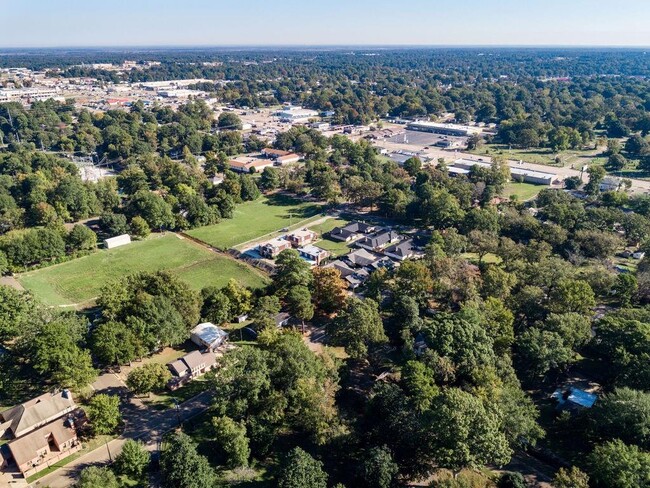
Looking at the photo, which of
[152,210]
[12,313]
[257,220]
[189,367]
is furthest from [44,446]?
[257,220]

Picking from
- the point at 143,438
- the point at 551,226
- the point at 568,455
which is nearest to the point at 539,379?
the point at 568,455

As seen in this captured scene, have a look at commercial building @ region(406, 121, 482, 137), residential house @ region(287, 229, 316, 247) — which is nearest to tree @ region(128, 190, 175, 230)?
residential house @ region(287, 229, 316, 247)

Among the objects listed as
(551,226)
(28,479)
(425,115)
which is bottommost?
(28,479)

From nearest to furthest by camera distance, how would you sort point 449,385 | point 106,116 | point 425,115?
1. point 449,385
2. point 106,116
3. point 425,115

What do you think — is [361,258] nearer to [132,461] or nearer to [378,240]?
[378,240]

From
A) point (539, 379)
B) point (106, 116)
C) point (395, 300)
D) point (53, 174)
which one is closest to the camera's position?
point (539, 379)

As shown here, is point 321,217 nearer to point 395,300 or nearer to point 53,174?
point 395,300
